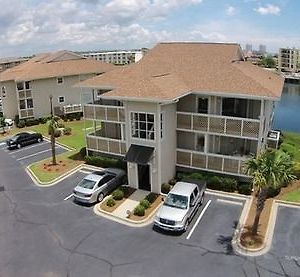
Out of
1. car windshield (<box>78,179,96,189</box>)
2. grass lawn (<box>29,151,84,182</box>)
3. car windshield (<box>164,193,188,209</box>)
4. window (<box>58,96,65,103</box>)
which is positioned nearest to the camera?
car windshield (<box>164,193,188,209</box>)

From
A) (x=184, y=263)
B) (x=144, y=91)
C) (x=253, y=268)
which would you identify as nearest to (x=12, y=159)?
(x=144, y=91)

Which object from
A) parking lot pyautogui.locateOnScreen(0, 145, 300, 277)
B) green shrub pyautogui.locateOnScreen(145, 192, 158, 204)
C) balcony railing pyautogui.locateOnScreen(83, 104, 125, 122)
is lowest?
parking lot pyautogui.locateOnScreen(0, 145, 300, 277)

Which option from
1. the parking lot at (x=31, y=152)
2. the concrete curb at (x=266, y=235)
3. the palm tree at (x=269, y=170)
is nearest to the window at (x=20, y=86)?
the parking lot at (x=31, y=152)

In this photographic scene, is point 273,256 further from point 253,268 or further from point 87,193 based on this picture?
point 87,193

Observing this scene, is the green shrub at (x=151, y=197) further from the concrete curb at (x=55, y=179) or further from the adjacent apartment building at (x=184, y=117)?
the concrete curb at (x=55, y=179)

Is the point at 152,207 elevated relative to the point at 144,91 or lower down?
lower down

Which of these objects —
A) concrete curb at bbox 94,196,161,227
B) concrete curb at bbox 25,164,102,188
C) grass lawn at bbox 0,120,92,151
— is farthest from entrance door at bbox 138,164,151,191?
grass lawn at bbox 0,120,92,151

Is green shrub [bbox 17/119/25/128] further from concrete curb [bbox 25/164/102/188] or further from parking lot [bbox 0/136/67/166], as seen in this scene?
concrete curb [bbox 25/164/102/188]
